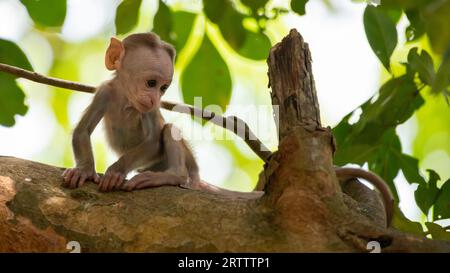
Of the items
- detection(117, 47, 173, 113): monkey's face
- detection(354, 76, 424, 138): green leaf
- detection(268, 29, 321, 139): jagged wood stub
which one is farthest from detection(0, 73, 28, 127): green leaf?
detection(354, 76, 424, 138): green leaf

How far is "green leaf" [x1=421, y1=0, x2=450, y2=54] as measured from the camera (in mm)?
1912

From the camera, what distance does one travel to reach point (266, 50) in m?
5.01

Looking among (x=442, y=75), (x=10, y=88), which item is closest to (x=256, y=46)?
(x=10, y=88)

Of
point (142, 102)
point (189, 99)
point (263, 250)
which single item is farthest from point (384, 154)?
point (263, 250)

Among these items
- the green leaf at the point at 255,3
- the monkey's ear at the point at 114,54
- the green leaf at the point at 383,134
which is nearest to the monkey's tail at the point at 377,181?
the green leaf at the point at 383,134

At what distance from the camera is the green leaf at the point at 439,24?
1912 millimetres

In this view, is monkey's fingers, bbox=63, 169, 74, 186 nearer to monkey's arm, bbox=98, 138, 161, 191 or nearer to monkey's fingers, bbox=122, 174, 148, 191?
monkey's fingers, bbox=122, 174, 148, 191

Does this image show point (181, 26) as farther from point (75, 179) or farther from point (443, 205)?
point (443, 205)

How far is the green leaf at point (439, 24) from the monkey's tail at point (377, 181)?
6.66 ft

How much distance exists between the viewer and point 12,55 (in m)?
4.71

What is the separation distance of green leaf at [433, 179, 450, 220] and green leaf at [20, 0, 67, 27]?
261 centimetres

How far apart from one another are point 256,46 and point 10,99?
1.75 m

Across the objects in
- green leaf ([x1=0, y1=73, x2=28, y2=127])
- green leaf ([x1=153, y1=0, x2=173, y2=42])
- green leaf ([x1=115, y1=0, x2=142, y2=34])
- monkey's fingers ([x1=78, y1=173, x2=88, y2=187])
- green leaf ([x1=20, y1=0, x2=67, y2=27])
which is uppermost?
green leaf ([x1=153, y1=0, x2=173, y2=42])

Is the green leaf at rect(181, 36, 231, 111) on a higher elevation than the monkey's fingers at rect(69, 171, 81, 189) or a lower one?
higher
